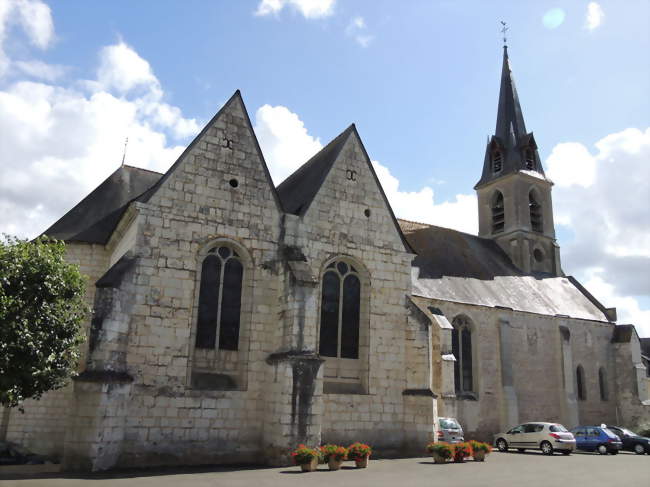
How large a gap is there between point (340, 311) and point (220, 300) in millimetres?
3788

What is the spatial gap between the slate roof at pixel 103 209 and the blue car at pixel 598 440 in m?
20.1

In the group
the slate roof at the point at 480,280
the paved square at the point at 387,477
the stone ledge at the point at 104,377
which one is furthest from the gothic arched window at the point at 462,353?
the stone ledge at the point at 104,377

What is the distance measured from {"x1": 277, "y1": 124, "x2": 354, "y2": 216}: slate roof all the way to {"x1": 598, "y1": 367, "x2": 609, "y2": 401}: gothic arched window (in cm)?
2148

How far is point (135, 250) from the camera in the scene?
47.7ft

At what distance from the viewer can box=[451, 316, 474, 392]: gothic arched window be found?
25828mm

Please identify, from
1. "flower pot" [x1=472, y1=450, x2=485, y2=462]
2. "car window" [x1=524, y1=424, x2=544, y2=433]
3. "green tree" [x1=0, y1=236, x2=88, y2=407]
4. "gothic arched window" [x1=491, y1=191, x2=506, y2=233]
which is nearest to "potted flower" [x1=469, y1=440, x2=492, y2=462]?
"flower pot" [x1=472, y1=450, x2=485, y2=462]

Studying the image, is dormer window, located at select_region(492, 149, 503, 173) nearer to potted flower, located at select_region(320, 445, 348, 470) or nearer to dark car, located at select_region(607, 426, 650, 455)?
dark car, located at select_region(607, 426, 650, 455)

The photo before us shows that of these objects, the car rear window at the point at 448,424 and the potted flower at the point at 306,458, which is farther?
the car rear window at the point at 448,424

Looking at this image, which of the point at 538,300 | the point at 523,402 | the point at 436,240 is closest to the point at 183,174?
the point at 436,240

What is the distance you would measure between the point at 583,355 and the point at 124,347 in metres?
25.9

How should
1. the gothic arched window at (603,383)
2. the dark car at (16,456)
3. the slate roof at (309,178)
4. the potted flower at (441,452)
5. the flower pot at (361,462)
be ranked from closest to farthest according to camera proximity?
the flower pot at (361,462), the dark car at (16,456), the potted flower at (441,452), the slate roof at (309,178), the gothic arched window at (603,383)

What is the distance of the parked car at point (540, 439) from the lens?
→ 20547 millimetres

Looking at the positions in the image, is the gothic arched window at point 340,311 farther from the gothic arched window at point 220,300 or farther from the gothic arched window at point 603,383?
the gothic arched window at point 603,383

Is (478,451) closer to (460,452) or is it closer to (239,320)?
(460,452)
